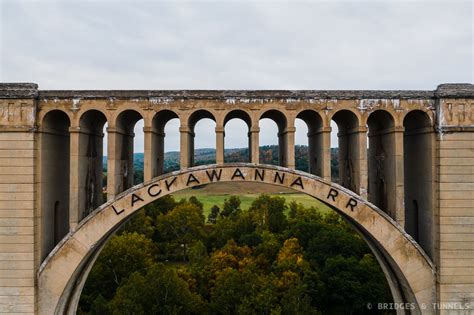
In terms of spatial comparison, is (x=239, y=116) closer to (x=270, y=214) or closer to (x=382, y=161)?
(x=382, y=161)

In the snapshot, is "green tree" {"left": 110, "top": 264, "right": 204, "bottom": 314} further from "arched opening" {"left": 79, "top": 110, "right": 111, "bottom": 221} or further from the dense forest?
"arched opening" {"left": 79, "top": 110, "right": 111, "bottom": 221}

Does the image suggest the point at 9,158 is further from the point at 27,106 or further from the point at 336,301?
the point at 336,301

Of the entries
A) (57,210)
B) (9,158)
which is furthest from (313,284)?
(9,158)

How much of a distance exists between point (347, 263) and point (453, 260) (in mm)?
31507

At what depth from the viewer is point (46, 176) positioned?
1762cm

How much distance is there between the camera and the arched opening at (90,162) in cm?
1764

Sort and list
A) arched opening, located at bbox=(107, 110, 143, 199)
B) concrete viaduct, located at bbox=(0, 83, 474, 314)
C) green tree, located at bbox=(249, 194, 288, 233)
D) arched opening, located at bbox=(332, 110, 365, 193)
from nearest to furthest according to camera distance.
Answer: concrete viaduct, located at bbox=(0, 83, 474, 314) → arched opening, located at bbox=(107, 110, 143, 199) → arched opening, located at bbox=(332, 110, 365, 193) → green tree, located at bbox=(249, 194, 288, 233)

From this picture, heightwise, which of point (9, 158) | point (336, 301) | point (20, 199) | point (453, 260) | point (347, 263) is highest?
point (9, 158)

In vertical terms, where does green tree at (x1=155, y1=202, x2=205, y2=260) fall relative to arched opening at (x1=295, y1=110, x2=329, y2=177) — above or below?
below

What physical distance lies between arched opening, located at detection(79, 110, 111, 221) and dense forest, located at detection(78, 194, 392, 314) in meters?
17.5

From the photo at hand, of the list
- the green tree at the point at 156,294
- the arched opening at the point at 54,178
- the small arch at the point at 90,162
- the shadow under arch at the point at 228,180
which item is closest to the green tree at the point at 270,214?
the green tree at the point at 156,294

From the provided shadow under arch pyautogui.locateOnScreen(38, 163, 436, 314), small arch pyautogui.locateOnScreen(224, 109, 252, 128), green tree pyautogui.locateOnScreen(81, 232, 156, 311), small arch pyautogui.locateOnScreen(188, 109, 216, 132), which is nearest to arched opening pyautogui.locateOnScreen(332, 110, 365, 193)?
shadow under arch pyautogui.locateOnScreen(38, 163, 436, 314)

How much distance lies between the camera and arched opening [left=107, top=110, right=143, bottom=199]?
56.6 ft

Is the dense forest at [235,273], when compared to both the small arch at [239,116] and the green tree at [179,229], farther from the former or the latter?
the small arch at [239,116]
